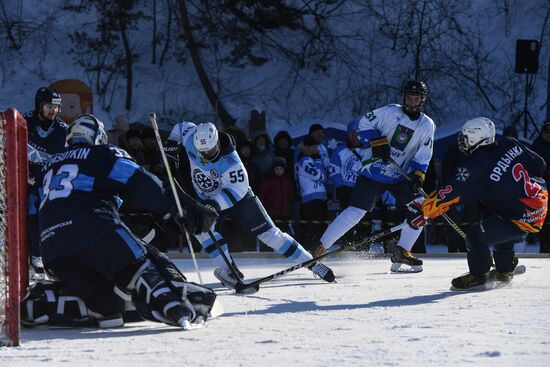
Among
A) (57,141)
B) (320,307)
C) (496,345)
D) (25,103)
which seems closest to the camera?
(496,345)

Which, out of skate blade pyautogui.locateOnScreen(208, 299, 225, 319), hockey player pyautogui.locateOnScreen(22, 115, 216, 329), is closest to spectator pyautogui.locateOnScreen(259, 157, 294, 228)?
skate blade pyautogui.locateOnScreen(208, 299, 225, 319)

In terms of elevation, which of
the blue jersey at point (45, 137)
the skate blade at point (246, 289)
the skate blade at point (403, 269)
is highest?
the blue jersey at point (45, 137)

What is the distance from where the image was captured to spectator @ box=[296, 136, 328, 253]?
1074 centimetres

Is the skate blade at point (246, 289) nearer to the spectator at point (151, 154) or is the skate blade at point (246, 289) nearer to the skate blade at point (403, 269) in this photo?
the skate blade at point (403, 269)

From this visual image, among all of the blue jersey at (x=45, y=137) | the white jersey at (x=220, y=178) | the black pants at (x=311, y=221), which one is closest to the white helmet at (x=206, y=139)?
the white jersey at (x=220, y=178)

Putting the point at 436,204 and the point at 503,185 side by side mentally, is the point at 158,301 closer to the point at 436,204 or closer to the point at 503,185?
the point at 436,204

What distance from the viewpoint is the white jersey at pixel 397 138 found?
8359 mm

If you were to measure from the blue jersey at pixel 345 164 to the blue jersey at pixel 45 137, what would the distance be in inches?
129

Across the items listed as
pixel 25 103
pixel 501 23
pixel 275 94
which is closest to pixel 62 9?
pixel 25 103

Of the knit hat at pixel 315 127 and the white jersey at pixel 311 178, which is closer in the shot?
the white jersey at pixel 311 178

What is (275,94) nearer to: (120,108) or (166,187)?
(120,108)

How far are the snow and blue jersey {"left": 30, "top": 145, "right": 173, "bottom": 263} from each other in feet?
1.55

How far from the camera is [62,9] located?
16203 mm

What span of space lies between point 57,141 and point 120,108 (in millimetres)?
6987
